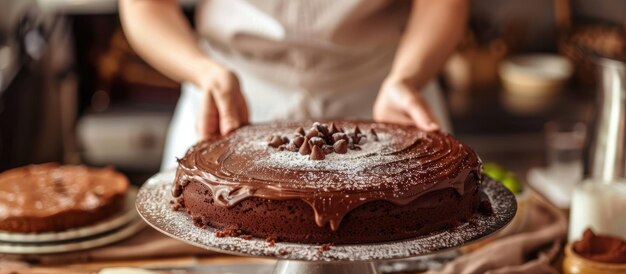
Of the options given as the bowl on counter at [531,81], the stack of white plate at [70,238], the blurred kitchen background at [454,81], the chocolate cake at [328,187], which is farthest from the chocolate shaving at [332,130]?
the bowl on counter at [531,81]

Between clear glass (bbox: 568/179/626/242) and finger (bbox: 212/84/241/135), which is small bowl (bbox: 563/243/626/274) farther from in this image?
finger (bbox: 212/84/241/135)

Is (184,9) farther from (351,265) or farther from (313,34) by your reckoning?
(351,265)

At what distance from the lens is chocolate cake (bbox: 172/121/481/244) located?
1.28 m

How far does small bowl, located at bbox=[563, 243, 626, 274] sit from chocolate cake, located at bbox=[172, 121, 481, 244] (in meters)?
0.32

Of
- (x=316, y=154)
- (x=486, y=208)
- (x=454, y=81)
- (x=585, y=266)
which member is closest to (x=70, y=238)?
(x=316, y=154)

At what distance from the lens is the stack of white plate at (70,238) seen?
1.82 m

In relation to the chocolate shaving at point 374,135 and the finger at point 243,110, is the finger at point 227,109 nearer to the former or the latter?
the finger at point 243,110

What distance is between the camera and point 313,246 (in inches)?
50.0

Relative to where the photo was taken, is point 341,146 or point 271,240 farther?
point 341,146

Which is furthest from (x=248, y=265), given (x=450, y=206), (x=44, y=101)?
(x=44, y=101)

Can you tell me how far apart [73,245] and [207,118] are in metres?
0.47

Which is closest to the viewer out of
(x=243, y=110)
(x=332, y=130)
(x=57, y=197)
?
(x=332, y=130)

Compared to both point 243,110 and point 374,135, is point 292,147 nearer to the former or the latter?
point 374,135

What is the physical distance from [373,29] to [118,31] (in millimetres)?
2284
